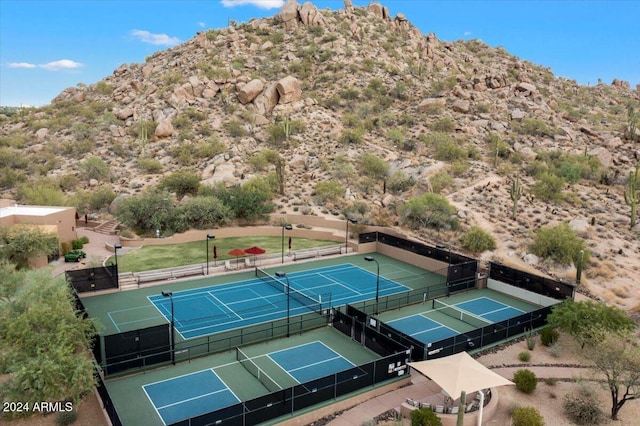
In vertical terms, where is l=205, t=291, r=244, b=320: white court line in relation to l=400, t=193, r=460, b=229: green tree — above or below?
below

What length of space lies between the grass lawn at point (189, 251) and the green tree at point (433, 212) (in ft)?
29.0

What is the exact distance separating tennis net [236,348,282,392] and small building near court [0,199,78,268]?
2083cm

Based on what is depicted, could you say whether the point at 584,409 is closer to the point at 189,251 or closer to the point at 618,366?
the point at 618,366

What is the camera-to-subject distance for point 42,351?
647 inches

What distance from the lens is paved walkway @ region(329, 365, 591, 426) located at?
1719 cm

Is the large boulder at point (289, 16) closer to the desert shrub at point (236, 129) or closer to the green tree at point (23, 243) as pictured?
the desert shrub at point (236, 129)

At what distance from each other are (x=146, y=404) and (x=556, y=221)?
40.2m

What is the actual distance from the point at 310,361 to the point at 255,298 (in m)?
9.34

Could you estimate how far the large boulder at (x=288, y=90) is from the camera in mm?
73188

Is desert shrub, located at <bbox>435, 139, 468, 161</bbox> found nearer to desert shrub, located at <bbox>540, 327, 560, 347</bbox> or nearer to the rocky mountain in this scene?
the rocky mountain

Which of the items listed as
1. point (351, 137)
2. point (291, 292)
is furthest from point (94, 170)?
point (291, 292)

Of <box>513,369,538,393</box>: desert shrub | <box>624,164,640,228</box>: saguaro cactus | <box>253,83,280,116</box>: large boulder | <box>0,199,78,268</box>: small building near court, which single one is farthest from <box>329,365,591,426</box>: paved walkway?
<box>253,83,280,116</box>: large boulder

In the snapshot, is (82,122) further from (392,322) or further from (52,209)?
(392,322)

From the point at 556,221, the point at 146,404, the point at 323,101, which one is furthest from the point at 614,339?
the point at 323,101
